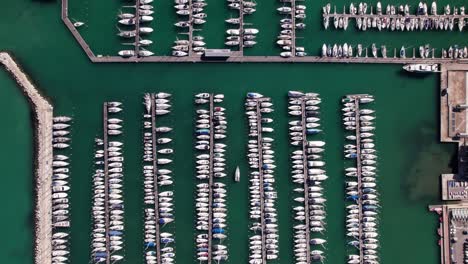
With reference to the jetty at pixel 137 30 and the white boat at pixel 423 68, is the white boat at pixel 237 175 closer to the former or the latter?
the jetty at pixel 137 30

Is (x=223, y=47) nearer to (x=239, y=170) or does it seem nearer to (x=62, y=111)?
(x=239, y=170)

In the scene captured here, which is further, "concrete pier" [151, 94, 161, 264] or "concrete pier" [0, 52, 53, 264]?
"concrete pier" [151, 94, 161, 264]

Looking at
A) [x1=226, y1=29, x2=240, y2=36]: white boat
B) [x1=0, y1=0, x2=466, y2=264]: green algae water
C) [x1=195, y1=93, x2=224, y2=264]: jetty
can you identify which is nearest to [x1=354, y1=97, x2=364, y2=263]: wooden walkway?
[x1=0, y1=0, x2=466, y2=264]: green algae water

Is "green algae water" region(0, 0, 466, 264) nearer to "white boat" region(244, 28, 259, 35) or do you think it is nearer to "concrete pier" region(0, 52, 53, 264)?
"white boat" region(244, 28, 259, 35)

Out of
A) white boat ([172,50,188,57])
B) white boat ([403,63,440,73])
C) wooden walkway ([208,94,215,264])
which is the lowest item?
wooden walkway ([208,94,215,264])

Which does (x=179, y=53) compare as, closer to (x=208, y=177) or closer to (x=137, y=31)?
(x=137, y=31)

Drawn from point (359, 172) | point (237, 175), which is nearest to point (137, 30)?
point (237, 175)

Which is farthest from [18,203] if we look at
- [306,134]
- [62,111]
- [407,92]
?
[407,92]
